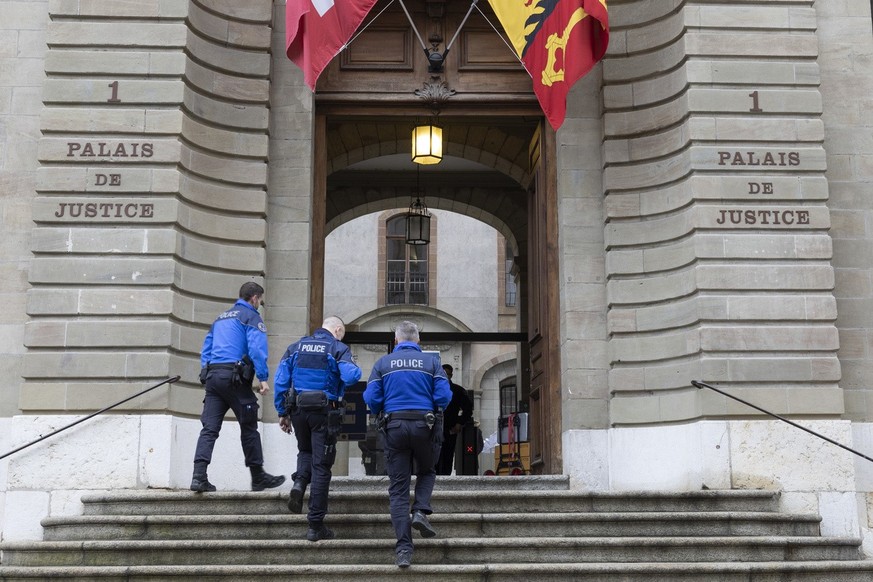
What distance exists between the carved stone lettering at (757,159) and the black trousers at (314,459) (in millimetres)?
5337

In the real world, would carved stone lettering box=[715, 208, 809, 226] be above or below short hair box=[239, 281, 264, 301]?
above

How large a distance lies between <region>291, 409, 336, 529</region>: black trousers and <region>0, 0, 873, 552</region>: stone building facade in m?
2.31

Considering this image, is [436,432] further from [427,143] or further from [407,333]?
[427,143]

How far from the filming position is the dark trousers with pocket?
8.90m

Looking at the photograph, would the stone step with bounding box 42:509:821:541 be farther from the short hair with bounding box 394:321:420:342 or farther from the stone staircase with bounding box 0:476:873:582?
the short hair with bounding box 394:321:420:342

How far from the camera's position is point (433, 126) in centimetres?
1457

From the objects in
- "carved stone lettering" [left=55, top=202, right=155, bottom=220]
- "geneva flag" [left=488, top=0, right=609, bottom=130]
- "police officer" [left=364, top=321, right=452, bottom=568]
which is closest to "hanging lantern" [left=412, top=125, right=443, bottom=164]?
"geneva flag" [left=488, top=0, right=609, bottom=130]

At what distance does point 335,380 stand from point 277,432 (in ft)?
9.84

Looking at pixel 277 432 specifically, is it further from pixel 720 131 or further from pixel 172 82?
pixel 720 131

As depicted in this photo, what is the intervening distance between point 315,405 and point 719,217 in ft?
16.4

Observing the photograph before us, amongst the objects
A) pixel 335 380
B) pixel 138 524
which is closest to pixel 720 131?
pixel 335 380

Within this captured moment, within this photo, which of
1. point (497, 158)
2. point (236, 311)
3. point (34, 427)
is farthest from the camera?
point (497, 158)

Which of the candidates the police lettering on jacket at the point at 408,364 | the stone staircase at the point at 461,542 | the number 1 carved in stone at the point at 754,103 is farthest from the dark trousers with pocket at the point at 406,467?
the number 1 carved in stone at the point at 754,103

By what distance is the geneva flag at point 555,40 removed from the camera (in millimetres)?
12102
